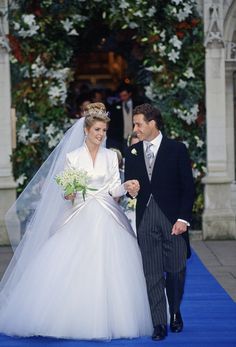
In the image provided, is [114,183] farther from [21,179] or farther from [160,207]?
[21,179]

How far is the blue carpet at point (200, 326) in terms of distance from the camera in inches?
284

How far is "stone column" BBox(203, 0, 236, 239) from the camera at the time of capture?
13766 millimetres

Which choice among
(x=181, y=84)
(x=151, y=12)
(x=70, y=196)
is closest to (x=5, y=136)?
(x=181, y=84)

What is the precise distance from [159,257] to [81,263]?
2.22ft

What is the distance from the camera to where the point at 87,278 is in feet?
24.2

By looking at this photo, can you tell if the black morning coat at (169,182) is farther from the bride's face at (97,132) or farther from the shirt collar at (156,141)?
the bride's face at (97,132)

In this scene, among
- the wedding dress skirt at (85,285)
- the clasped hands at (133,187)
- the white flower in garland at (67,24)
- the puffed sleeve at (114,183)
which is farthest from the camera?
the white flower in garland at (67,24)

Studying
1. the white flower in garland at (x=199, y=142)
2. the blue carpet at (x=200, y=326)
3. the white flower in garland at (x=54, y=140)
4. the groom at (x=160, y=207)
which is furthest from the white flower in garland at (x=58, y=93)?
the groom at (x=160, y=207)

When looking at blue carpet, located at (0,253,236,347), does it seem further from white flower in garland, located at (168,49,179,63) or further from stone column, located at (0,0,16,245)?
white flower in garland, located at (168,49,179,63)

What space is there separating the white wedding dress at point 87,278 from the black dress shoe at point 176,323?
8.8 inches

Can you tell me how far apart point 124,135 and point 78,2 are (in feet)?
7.96

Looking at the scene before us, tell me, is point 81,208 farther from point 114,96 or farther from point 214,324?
point 114,96

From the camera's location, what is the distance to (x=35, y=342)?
732cm

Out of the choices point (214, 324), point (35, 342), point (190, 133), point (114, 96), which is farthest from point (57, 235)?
point (114, 96)
